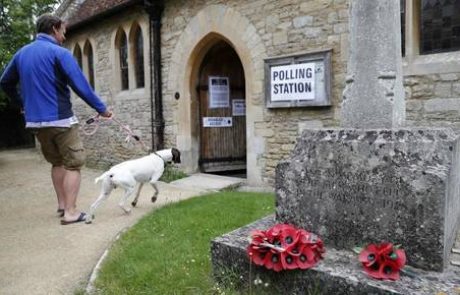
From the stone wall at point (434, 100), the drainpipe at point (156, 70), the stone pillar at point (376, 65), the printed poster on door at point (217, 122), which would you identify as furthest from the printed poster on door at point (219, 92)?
the stone pillar at point (376, 65)

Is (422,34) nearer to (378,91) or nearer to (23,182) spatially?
(378,91)

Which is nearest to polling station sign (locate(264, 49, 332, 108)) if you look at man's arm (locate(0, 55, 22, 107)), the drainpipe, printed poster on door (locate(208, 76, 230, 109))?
printed poster on door (locate(208, 76, 230, 109))

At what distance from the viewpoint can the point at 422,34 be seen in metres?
5.60

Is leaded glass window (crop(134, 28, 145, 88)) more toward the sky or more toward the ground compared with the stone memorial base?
more toward the sky

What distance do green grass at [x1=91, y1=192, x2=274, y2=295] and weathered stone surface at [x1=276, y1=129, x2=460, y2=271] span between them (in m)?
0.79

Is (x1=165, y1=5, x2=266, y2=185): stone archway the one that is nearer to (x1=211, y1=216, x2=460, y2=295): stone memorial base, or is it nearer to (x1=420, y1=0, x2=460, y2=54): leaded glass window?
(x1=420, y1=0, x2=460, y2=54): leaded glass window

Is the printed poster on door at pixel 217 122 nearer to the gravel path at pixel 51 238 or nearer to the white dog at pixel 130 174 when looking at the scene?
the gravel path at pixel 51 238

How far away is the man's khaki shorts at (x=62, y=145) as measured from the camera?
4.43 m

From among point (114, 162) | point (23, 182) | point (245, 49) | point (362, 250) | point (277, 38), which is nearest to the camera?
point (362, 250)

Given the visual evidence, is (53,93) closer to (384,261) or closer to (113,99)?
(384,261)

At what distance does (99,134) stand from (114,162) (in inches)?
50.1

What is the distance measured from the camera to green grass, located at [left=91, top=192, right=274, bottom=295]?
9.66 ft

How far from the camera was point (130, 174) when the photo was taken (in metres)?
5.04

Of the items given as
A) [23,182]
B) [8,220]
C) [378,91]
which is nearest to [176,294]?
[378,91]
